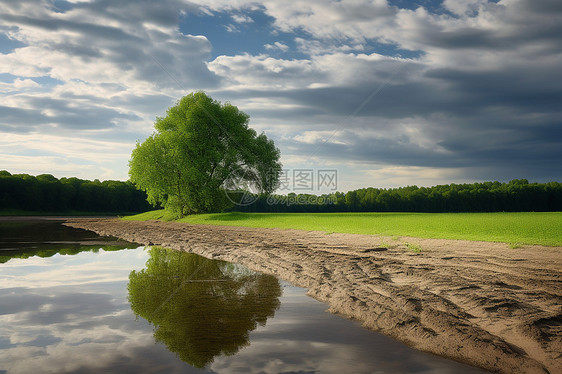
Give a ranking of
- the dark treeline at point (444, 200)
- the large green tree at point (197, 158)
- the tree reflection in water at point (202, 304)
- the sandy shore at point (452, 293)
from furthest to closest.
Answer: the dark treeline at point (444, 200) → the large green tree at point (197, 158) → the tree reflection in water at point (202, 304) → the sandy shore at point (452, 293)

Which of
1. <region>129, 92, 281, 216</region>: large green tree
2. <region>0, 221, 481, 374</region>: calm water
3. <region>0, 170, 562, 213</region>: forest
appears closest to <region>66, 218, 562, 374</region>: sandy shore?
<region>0, 221, 481, 374</region>: calm water

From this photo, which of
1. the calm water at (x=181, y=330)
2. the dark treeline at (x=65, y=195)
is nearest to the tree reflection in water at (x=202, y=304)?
the calm water at (x=181, y=330)

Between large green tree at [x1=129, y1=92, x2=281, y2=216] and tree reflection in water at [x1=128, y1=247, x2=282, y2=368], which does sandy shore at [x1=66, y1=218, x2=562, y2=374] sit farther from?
large green tree at [x1=129, y1=92, x2=281, y2=216]

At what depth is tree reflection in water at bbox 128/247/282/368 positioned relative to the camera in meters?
4.91

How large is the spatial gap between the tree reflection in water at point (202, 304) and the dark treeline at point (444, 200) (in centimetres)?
6813

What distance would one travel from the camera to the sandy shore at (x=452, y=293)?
466 cm

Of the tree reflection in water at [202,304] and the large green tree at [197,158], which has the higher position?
the large green tree at [197,158]

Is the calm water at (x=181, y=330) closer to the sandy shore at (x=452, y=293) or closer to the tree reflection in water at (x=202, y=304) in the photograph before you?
the tree reflection in water at (x=202, y=304)

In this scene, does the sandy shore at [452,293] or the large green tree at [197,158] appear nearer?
the sandy shore at [452,293]

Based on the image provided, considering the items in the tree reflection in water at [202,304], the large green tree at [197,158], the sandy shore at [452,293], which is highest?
the large green tree at [197,158]

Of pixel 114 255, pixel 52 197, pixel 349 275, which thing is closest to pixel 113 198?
pixel 52 197

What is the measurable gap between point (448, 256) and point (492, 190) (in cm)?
8766

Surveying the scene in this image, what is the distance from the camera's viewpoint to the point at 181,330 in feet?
17.7

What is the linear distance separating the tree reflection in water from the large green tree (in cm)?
3398
